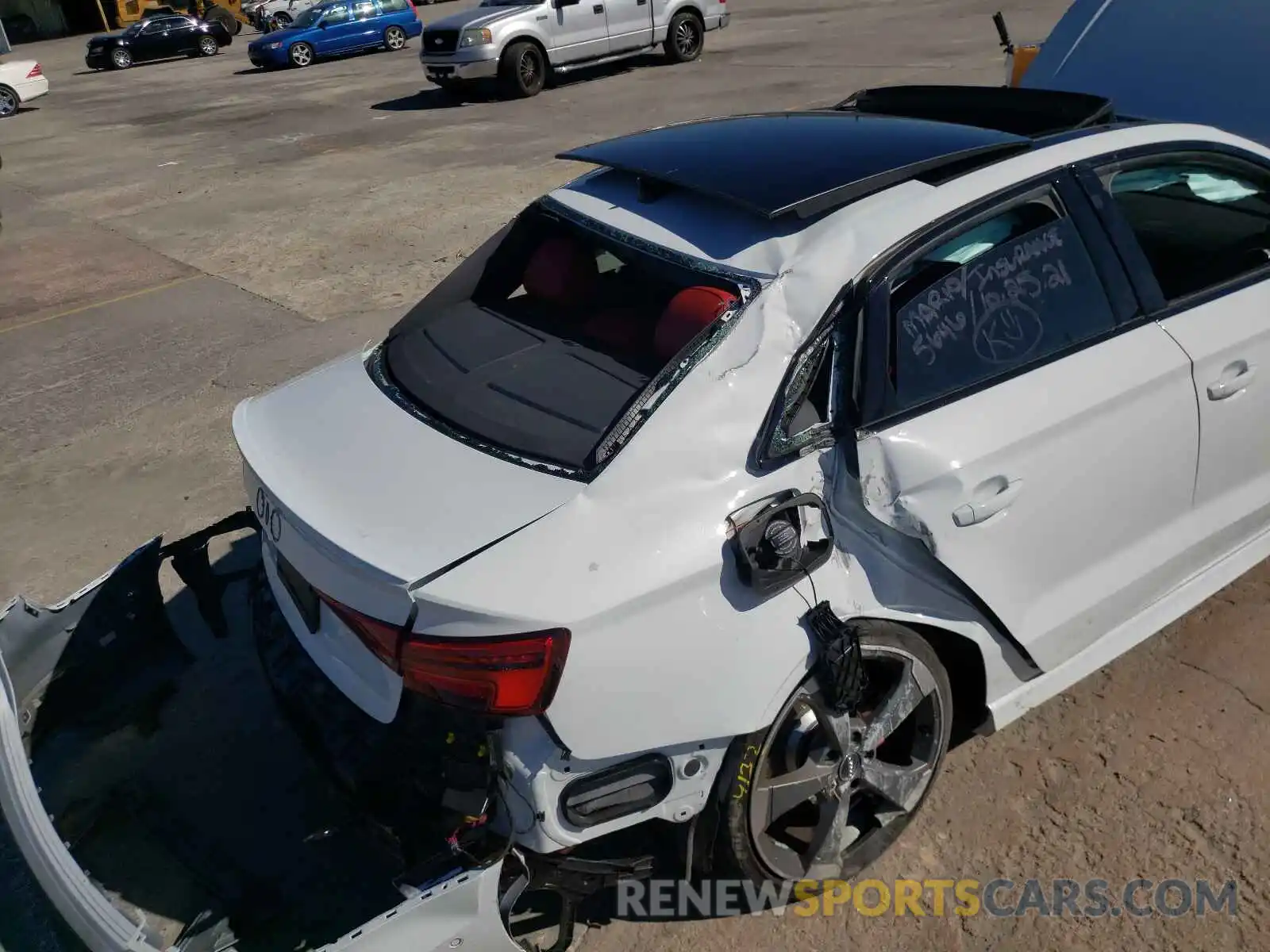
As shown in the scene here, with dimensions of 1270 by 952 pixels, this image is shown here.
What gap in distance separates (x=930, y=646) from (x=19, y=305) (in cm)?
831

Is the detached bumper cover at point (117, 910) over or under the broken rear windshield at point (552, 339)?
under

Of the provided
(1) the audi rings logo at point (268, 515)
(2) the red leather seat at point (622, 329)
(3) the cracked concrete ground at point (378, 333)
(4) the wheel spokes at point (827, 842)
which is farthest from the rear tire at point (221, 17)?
(4) the wheel spokes at point (827, 842)

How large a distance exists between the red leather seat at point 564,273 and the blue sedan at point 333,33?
23.4m

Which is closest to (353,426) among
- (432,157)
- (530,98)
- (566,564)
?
(566,564)

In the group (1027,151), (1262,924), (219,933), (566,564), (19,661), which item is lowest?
(1262,924)

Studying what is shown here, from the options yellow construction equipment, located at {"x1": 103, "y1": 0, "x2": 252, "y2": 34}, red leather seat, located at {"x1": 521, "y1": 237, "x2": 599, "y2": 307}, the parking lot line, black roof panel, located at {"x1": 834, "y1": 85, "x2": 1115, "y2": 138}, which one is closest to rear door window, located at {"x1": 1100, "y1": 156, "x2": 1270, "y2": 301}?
black roof panel, located at {"x1": 834, "y1": 85, "x2": 1115, "y2": 138}

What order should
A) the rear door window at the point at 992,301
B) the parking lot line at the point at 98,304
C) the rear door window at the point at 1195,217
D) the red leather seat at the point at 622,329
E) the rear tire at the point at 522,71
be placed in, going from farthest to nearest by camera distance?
the rear tire at the point at 522,71, the parking lot line at the point at 98,304, the rear door window at the point at 1195,217, the red leather seat at the point at 622,329, the rear door window at the point at 992,301

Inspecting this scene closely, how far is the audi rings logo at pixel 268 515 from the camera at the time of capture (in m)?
2.62

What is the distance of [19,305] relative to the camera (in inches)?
333

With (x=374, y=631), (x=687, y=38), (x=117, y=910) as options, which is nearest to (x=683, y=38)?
(x=687, y=38)

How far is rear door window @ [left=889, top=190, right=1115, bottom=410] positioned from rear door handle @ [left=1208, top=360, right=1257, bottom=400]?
44 cm

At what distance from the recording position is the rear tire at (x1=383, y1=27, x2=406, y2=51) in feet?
80.7

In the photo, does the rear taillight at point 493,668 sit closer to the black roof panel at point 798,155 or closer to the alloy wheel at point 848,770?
the alloy wheel at point 848,770

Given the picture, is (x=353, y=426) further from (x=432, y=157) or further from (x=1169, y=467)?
(x=432, y=157)
